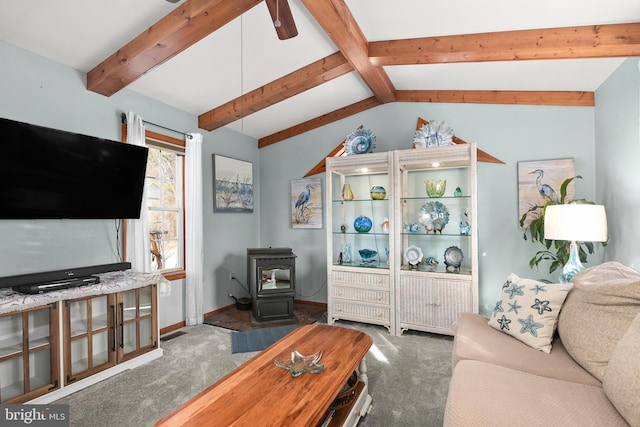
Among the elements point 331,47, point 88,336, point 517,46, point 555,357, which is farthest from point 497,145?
point 88,336

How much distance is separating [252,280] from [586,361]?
314 cm

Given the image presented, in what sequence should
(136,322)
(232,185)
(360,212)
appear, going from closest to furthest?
(136,322), (360,212), (232,185)

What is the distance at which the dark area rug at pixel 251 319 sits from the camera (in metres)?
3.66

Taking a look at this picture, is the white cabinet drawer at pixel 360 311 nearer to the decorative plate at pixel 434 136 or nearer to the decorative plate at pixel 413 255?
the decorative plate at pixel 413 255

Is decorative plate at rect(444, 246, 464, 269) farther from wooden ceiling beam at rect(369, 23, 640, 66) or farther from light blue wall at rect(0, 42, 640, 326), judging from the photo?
wooden ceiling beam at rect(369, 23, 640, 66)

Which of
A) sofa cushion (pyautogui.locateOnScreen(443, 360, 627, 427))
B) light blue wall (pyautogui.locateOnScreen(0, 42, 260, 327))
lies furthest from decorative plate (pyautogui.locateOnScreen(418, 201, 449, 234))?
light blue wall (pyautogui.locateOnScreen(0, 42, 260, 327))

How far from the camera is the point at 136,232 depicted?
3.08 meters

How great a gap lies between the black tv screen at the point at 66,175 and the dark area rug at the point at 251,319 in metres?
1.65

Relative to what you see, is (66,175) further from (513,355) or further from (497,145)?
(497,145)

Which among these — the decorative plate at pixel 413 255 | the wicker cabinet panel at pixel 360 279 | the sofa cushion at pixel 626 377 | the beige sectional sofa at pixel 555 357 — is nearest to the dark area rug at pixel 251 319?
the wicker cabinet panel at pixel 360 279

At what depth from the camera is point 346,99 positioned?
405 centimetres

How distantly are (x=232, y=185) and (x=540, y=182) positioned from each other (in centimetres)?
381

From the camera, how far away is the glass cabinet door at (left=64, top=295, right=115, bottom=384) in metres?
2.28

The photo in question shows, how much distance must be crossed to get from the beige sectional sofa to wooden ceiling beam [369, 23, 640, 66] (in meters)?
1.56
